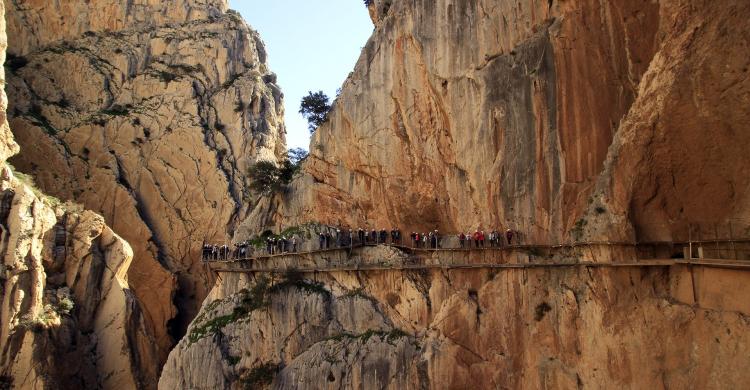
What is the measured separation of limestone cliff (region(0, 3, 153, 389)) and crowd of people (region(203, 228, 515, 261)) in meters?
12.0

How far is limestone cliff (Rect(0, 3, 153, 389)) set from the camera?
4053 cm

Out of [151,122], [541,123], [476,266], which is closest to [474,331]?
[476,266]

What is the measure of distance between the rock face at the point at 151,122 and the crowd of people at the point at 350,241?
14279 millimetres

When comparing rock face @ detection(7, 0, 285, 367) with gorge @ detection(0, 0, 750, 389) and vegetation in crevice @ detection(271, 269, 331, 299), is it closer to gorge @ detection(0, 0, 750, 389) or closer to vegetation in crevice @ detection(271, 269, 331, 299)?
gorge @ detection(0, 0, 750, 389)

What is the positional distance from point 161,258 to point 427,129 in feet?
109

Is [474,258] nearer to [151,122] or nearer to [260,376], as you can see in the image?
[260,376]

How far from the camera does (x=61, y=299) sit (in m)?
44.1

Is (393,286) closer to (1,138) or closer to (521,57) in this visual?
(521,57)

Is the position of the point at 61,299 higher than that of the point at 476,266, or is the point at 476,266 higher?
the point at 476,266

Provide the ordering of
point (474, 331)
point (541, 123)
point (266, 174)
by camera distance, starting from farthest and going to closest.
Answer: point (266, 174)
point (474, 331)
point (541, 123)

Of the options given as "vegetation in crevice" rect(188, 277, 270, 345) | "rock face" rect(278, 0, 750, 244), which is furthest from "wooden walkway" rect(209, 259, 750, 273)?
"vegetation in crevice" rect(188, 277, 270, 345)

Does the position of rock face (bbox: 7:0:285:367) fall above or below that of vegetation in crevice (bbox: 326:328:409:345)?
above

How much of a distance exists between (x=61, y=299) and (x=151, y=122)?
20.7m

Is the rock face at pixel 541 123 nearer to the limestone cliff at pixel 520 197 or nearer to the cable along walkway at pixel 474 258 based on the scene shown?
the limestone cliff at pixel 520 197
